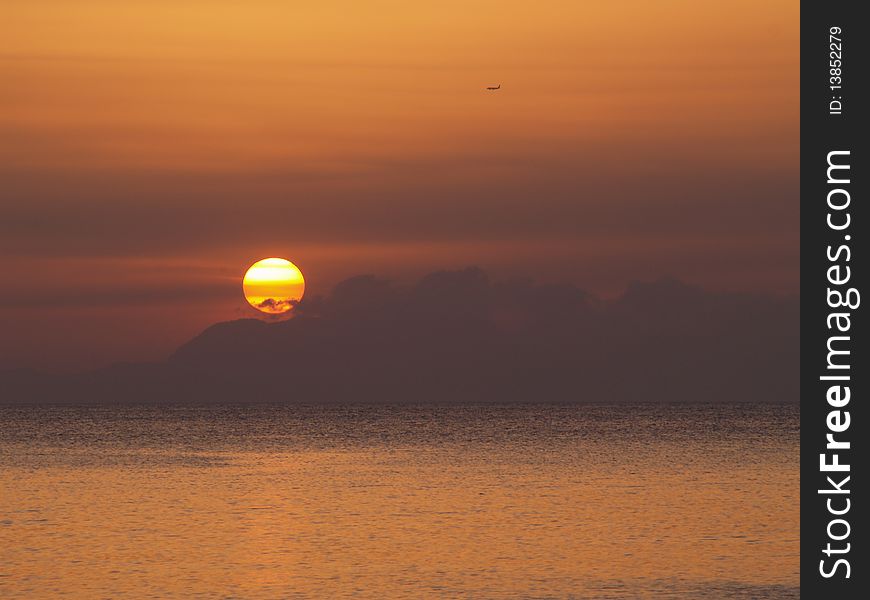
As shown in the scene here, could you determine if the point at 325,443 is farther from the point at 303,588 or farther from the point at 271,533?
the point at 303,588

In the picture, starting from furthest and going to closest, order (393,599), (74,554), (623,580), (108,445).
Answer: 1. (108,445)
2. (74,554)
3. (623,580)
4. (393,599)

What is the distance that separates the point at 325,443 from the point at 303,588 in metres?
112

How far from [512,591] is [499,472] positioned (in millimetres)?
56146

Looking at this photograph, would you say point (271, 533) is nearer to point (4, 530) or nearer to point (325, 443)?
point (4, 530)

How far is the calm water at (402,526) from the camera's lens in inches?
1861

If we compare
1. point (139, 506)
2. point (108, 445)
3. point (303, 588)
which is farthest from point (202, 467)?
point (303, 588)

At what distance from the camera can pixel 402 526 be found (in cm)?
6412

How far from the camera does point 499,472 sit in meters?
102

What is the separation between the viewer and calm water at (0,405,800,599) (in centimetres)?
4728

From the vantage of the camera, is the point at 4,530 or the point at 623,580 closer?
the point at 623,580
